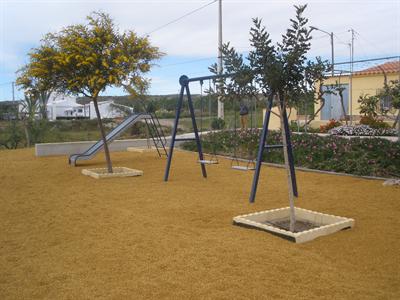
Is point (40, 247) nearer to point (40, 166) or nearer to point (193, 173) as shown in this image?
point (193, 173)

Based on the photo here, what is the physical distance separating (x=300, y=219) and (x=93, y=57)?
216 inches

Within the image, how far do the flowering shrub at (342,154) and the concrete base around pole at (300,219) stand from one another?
3610 mm

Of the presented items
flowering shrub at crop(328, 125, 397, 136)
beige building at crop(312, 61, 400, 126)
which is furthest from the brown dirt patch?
beige building at crop(312, 61, 400, 126)

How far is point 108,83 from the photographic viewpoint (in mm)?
9211

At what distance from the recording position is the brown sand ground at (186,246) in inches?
→ 132

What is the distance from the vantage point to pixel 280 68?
15.3 ft

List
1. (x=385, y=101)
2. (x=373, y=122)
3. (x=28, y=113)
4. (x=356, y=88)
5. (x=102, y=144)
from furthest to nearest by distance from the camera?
(x=356, y=88), (x=28, y=113), (x=373, y=122), (x=385, y=101), (x=102, y=144)

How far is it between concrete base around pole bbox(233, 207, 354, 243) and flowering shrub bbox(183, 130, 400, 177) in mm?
3610

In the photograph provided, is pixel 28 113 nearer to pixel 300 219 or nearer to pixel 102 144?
pixel 102 144

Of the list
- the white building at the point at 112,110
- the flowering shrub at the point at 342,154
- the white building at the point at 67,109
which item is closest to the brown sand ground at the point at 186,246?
the flowering shrub at the point at 342,154

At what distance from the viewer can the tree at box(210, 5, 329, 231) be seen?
467 centimetres

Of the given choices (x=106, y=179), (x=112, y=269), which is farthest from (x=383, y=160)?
(x=112, y=269)

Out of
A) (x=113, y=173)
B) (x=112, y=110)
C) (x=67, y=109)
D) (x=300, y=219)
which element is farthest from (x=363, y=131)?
(x=67, y=109)

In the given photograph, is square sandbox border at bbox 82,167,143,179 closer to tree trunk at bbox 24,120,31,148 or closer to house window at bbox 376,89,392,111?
house window at bbox 376,89,392,111
